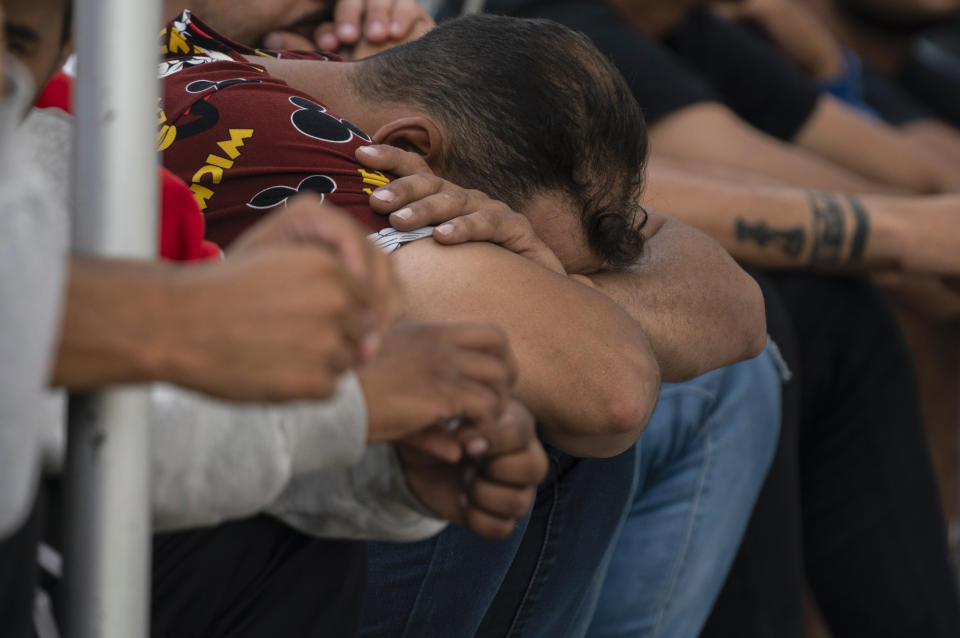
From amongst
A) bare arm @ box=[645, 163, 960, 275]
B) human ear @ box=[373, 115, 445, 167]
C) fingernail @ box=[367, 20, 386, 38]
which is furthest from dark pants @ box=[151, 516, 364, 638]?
bare arm @ box=[645, 163, 960, 275]

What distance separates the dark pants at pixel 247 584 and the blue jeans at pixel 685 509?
1.90ft

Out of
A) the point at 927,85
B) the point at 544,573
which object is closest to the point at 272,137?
the point at 544,573

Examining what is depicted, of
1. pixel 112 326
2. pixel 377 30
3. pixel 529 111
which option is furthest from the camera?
pixel 377 30

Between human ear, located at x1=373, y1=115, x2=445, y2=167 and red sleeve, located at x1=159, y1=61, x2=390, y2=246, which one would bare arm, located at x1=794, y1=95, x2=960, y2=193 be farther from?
red sleeve, located at x1=159, y1=61, x2=390, y2=246

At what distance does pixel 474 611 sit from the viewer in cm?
98

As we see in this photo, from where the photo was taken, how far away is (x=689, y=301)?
1.13 metres

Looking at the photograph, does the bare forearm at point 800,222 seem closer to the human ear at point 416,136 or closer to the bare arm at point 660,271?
the bare arm at point 660,271

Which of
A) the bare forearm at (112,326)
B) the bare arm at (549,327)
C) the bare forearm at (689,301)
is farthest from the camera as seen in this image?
the bare forearm at (689,301)

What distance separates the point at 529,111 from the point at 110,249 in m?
0.49

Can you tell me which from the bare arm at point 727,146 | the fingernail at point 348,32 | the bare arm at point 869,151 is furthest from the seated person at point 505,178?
the bare arm at point 869,151

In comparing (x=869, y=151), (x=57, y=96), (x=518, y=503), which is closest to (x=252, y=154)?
(x=57, y=96)

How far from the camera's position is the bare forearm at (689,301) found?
1079 mm

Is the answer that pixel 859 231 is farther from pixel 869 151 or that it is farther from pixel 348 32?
pixel 348 32

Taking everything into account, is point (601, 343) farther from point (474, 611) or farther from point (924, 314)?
point (924, 314)
